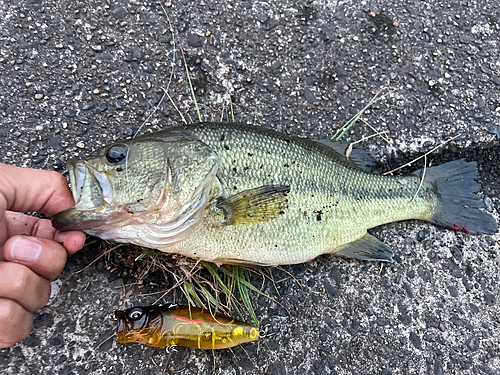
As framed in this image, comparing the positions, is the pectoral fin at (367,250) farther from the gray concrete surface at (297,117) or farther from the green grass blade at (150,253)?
the green grass blade at (150,253)

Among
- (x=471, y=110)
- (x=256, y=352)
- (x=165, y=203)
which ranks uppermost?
(x=165, y=203)

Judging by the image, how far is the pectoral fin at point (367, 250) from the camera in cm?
226

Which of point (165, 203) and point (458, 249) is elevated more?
point (165, 203)

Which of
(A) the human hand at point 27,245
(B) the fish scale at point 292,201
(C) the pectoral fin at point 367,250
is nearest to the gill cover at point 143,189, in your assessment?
(B) the fish scale at point 292,201

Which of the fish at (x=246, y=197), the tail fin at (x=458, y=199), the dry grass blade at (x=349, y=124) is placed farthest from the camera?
the dry grass blade at (x=349, y=124)

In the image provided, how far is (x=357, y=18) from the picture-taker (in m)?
2.74

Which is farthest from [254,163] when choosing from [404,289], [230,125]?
[404,289]

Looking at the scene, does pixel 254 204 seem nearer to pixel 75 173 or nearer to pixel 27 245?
pixel 75 173

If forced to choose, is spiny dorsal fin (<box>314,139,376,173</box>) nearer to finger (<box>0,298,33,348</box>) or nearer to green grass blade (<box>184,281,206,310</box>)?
green grass blade (<box>184,281,206,310</box>)

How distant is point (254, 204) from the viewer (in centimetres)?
187

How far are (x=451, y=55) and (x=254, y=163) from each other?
87.6 inches

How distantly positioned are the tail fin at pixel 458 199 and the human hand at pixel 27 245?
251cm

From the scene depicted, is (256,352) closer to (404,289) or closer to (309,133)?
(404,289)

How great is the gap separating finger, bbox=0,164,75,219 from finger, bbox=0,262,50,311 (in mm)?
358
